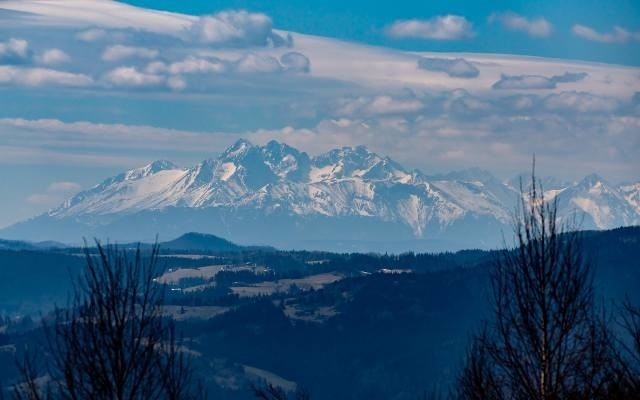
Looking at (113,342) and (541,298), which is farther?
(541,298)

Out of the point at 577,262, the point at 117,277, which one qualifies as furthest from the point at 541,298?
the point at 117,277

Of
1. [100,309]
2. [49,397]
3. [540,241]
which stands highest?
[540,241]

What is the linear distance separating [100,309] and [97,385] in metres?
2.71

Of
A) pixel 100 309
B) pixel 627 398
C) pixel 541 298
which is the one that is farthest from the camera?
pixel 541 298

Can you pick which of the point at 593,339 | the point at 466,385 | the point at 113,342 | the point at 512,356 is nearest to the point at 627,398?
the point at 593,339

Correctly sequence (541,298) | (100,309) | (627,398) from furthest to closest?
(541,298) → (100,309) → (627,398)

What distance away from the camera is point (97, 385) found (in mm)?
39375

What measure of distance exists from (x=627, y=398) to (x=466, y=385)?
29.8 feet

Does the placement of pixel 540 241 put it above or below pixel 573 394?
above

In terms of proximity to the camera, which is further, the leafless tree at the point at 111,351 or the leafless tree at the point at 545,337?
the leafless tree at the point at 545,337

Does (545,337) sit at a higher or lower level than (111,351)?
higher

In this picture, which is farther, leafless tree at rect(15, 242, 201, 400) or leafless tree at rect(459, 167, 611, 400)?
leafless tree at rect(459, 167, 611, 400)

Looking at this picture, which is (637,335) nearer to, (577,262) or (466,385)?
(577,262)

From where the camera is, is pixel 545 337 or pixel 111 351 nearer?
pixel 111 351
